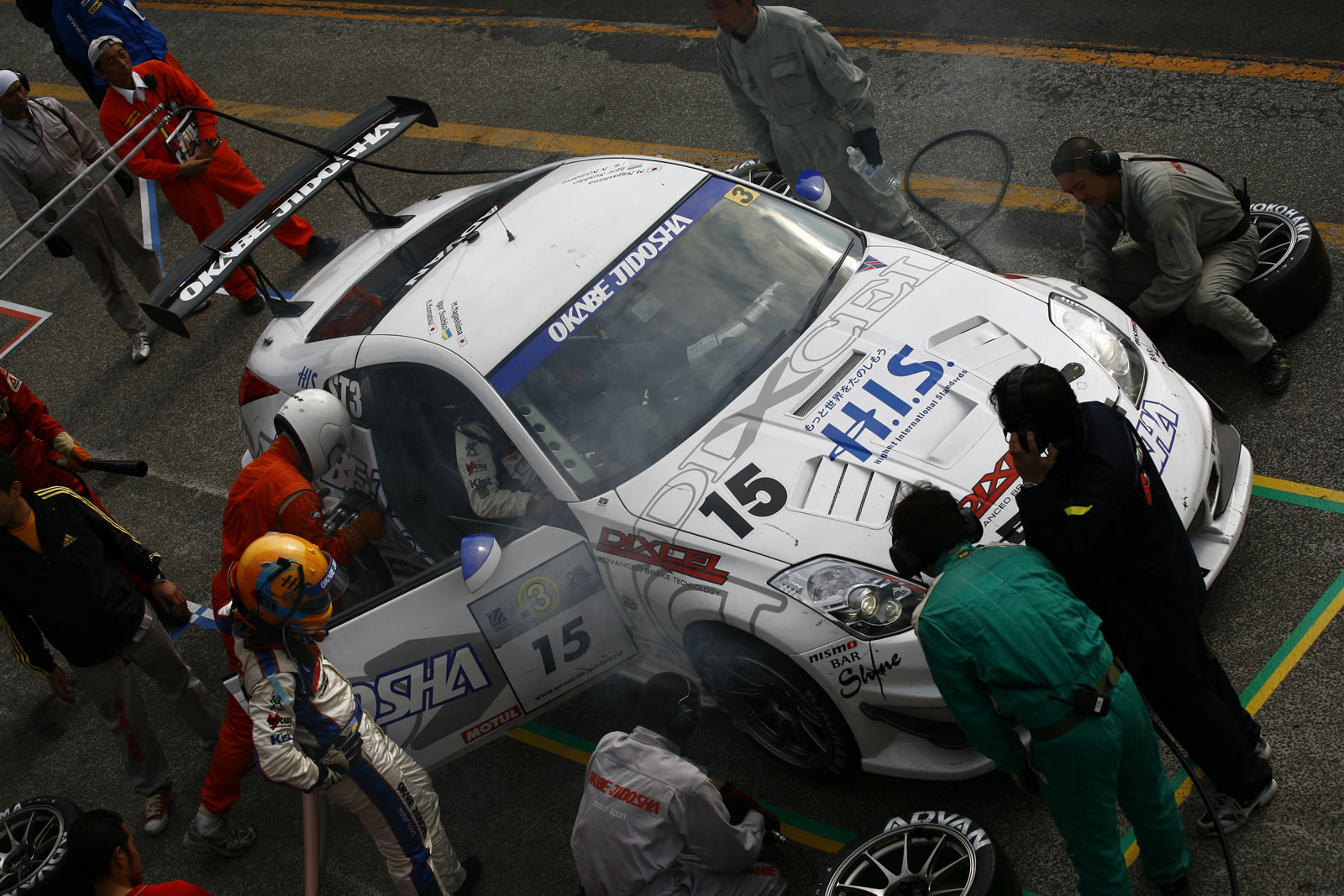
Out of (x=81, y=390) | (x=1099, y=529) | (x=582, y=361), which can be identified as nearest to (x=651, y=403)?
(x=582, y=361)

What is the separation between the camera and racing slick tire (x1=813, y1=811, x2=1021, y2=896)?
3055 mm

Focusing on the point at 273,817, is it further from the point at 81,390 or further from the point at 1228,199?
the point at 1228,199

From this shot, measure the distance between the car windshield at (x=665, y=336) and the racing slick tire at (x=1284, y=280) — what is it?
1816mm

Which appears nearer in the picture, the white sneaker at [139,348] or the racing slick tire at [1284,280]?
the racing slick tire at [1284,280]

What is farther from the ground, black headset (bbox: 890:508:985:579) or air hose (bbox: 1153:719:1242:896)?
black headset (bbox: 890:508:985:579)

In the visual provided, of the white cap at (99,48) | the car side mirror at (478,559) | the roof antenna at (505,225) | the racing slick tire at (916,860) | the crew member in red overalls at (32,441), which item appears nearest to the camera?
the racing slick tire at (916,860)

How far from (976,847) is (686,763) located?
86 cm

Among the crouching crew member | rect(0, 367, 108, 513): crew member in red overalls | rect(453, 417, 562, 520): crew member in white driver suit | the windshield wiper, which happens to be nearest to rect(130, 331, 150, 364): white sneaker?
rect(0, 367, 108, 513): crew member in red overalls

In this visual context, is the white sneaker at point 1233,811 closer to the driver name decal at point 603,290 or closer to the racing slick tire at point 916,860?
the racing slick tire at point 916,860

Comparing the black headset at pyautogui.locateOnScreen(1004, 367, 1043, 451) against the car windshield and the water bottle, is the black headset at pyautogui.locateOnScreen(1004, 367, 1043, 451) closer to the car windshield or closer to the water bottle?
the car windshield

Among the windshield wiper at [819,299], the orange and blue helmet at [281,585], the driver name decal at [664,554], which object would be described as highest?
the orange and blue helmet at [281,585]

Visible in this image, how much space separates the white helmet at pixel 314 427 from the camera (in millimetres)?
4285

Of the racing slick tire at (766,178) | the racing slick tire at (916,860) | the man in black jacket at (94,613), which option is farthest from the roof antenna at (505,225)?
the racing slick tire at (916,860)

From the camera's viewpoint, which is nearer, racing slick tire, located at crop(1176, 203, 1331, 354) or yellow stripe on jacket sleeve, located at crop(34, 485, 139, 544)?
yellow stripe on jacket sleeve, located at crop(34, 485, 139, 544)
